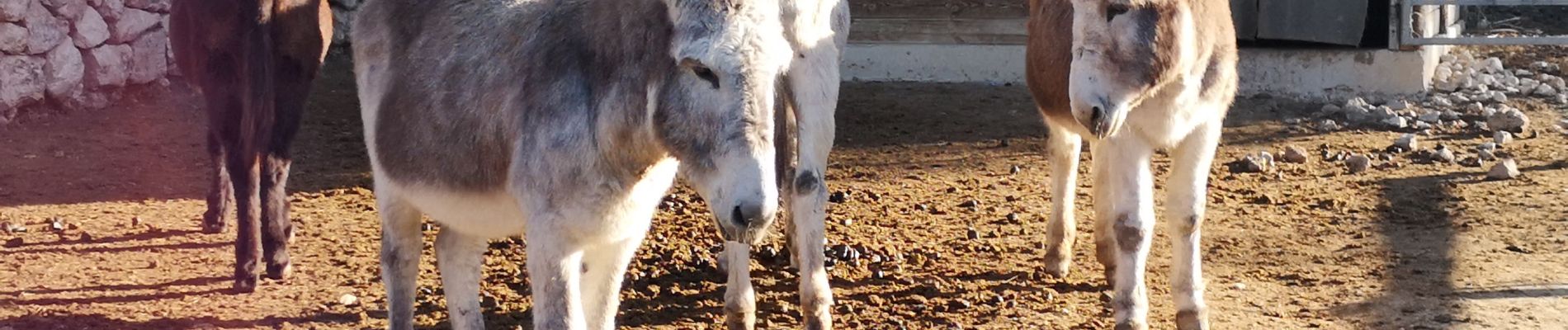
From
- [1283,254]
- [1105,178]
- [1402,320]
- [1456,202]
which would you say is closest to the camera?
[1402,320]

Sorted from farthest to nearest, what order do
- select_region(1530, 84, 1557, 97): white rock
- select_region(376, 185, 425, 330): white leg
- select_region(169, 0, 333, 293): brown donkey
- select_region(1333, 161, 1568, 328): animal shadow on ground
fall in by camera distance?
1. select_region(1530, 84, 1557, 97): white rock
2. select_region(169, 0, 333, 293): brown donkey
3. select_region(1333, 161, 1568, 328): animal shadow on ground
4. select_region(376, 185, 425, 330): white leg

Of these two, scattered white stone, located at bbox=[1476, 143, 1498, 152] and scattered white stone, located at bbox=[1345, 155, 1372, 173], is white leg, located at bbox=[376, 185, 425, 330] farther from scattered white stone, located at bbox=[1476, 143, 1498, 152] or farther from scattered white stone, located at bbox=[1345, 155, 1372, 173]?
scattered white stone, located at bbox=[1476, 143, 1498, 152]

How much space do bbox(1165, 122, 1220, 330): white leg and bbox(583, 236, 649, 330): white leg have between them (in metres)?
1.88

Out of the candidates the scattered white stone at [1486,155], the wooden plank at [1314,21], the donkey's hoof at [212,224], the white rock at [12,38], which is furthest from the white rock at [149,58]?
the scattered white stone at [1486,155]

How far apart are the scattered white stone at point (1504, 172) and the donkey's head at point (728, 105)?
522 cm

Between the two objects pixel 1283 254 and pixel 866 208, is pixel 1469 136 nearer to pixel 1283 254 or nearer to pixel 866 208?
pixel 1283 254

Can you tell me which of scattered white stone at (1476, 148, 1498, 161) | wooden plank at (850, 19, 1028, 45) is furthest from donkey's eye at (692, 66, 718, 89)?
wooden plank at (850, 19, 1028, 45)

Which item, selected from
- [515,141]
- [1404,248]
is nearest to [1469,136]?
[1404,248]

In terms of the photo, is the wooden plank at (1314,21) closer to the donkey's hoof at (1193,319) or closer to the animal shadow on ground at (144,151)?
the donkey's hoof at (1193,319)

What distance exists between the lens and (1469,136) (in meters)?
8.29

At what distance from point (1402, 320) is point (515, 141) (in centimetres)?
307

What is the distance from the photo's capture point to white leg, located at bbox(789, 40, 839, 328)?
490cm

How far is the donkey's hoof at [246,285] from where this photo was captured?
18.5ft

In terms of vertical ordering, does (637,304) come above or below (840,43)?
below
